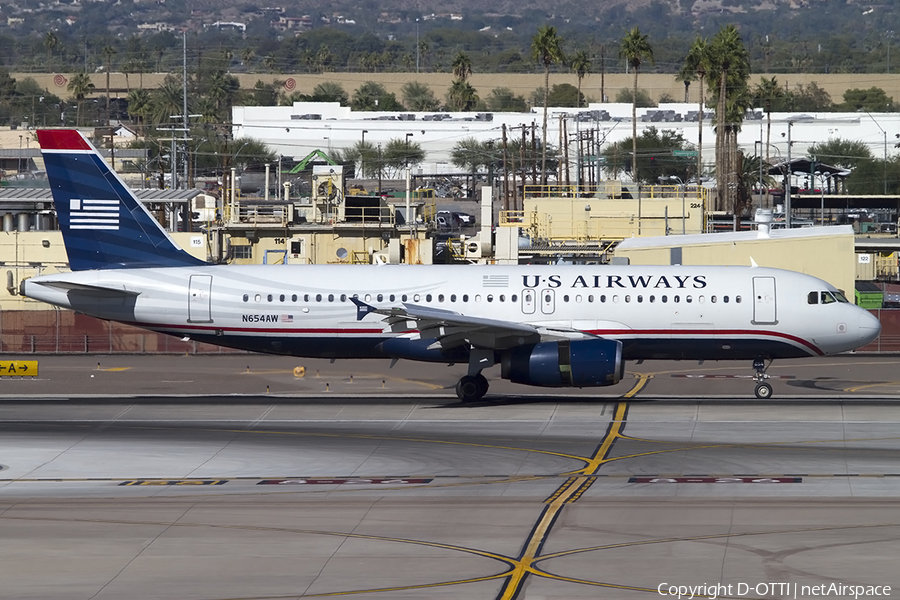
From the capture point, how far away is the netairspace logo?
16359 millimetres

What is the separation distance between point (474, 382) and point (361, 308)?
426 cm

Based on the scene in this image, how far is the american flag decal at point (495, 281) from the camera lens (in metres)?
36.6

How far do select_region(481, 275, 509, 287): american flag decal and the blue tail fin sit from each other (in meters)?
10.00

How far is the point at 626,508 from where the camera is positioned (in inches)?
867

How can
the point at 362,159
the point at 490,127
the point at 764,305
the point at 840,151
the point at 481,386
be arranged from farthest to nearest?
1. the point at 490,127
2. the point at 840,151
3. the point at 362,159
4. the point at 481,386
5. the point at 764,305

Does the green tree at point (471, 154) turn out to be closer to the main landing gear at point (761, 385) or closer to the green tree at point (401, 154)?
the green tree at point (401, 154)

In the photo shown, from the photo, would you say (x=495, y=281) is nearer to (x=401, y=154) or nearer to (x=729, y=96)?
(x=729, y=96)

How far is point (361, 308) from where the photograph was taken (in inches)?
1417

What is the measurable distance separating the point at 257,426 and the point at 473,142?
5084 inches

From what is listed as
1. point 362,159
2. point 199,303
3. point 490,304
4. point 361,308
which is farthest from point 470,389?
point 362,159

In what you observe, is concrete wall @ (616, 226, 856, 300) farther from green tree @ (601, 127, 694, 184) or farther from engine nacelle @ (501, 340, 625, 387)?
green tree @ (601, 127, 694, 184)

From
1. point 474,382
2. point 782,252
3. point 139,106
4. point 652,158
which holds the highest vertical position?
point 139,106

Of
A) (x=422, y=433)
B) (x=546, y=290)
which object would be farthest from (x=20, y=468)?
(x=546, y=290)

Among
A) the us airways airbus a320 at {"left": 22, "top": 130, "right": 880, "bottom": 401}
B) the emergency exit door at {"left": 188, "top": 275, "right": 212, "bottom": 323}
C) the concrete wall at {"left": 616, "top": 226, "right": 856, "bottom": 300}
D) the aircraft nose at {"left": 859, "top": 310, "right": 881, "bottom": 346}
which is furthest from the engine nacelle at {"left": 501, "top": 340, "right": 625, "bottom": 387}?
the concrete wall at {"left": 616, "top": 226, "right": 856, "bottom": 300}
